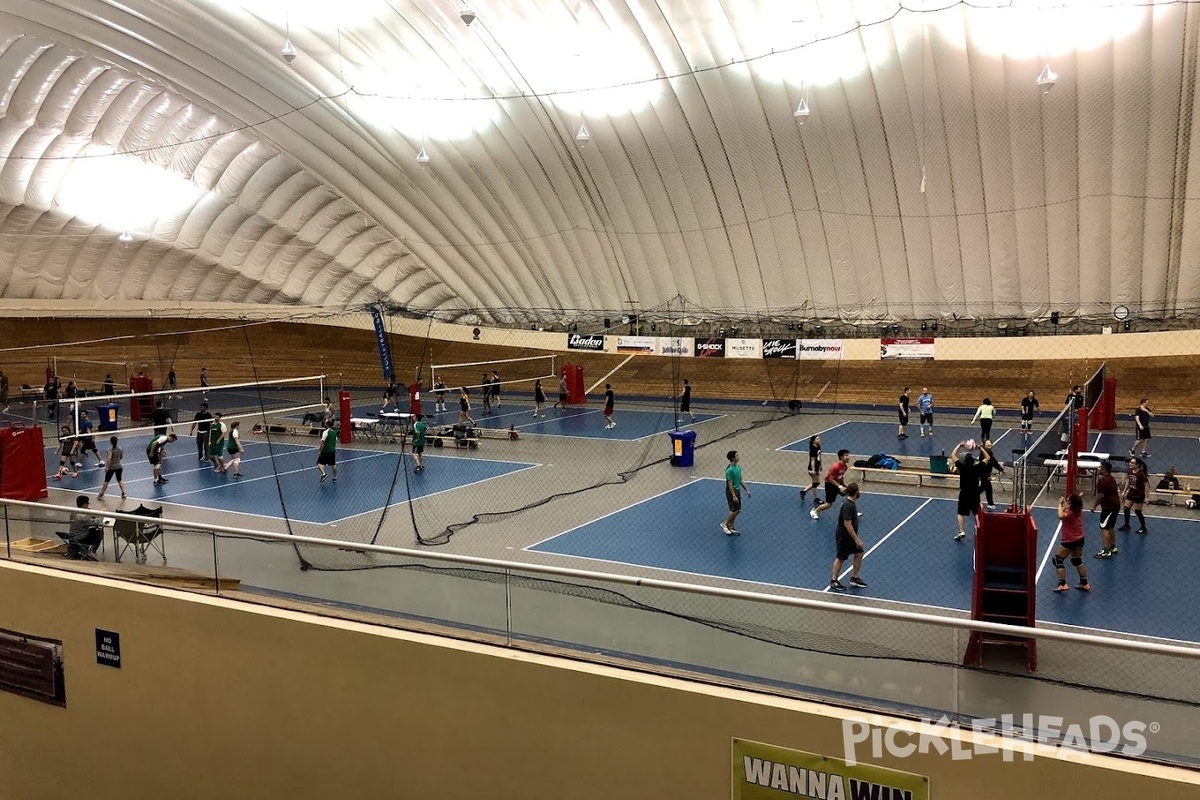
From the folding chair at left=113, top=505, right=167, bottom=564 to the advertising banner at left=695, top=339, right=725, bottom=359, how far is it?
97.3 ft

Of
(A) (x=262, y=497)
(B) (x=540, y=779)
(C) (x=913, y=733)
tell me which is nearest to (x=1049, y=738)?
(C) (x=913, y=733)

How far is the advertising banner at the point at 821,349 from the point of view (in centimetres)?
3372

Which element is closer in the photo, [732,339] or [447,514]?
[447,514]

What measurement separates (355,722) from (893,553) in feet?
35.0

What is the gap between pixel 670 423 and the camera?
109 ft

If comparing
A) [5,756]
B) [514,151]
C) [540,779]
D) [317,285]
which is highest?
[514,151]

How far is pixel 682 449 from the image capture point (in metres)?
23.9

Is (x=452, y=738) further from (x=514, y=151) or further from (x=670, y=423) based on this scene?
(x=514, y=151)

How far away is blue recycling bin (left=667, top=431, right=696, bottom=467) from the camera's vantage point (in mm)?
23844

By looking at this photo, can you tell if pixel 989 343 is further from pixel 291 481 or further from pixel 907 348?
pixel 291 481

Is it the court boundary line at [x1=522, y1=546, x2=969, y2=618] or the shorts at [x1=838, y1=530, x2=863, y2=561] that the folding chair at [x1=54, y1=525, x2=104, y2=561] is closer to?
the court boundary line at [x1=522, y1=546, x2=969, y2=618]

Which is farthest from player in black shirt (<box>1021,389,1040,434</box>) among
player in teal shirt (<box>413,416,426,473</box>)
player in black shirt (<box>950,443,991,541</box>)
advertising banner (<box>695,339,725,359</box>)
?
player in teal shirt (<box>413,416,426,473</box>)

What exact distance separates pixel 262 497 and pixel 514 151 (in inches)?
783

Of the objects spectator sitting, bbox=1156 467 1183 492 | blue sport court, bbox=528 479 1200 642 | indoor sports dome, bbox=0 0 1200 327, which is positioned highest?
indoor sports dome, bbox=0 0 1200 327
